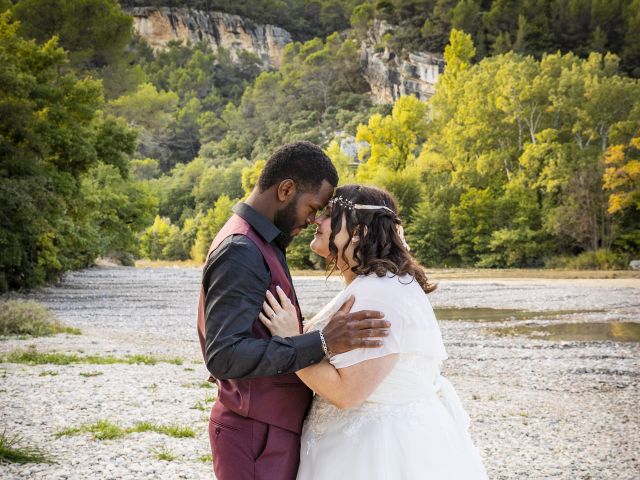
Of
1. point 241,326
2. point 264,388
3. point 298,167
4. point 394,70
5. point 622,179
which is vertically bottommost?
point 264,388

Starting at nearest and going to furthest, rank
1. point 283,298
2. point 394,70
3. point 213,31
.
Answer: point 283,298, point 394,70, point 213,31

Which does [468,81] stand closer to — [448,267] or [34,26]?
[448,267]

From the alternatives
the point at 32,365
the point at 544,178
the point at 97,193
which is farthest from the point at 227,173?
the point at 32,365

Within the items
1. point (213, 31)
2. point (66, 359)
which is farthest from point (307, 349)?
point (213, 31)

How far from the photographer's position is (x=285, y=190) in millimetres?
2670

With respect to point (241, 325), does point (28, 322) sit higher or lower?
lower

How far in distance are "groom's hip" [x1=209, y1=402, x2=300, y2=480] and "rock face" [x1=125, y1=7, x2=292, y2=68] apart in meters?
174

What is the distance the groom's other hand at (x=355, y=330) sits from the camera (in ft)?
8.05

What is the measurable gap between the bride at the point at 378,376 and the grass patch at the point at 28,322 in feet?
43.9

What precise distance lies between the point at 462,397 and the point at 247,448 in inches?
295

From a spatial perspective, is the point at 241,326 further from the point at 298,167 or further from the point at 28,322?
the point at 28,322

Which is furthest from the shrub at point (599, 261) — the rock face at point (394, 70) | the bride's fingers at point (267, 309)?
the rock face at point (394, 70)

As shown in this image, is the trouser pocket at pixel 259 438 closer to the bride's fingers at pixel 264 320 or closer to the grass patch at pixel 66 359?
the bride's fingers at pixel 264 320

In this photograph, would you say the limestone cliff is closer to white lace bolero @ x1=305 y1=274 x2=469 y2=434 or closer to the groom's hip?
white lace bolero @ x1=305 y1=274 x2=469 y2=434
